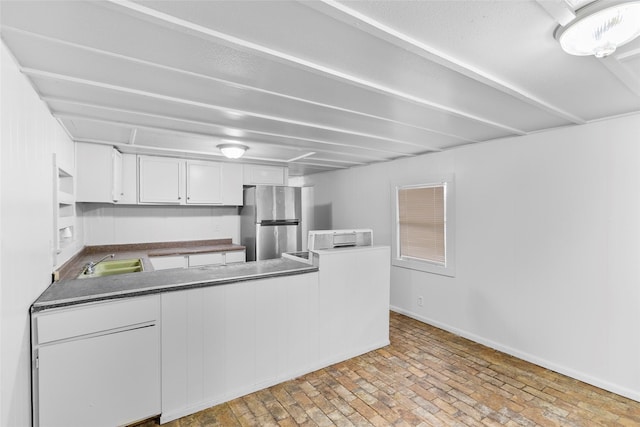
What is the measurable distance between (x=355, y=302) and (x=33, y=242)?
2530 mm

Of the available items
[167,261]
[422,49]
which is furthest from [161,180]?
[422,49]

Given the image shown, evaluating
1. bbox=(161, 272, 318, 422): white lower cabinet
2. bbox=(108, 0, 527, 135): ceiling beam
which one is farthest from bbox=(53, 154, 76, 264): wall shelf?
bbox=(108, 0, 527, 135): ceiling beam

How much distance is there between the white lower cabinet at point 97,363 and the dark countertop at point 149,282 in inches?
2.2

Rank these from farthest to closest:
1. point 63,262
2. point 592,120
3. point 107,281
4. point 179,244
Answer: point 179,244
point 63,262
point 592,120
point 107,281

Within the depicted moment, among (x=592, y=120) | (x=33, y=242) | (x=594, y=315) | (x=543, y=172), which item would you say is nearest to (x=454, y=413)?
(x=594, y=315)

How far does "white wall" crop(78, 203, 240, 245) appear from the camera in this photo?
397cm

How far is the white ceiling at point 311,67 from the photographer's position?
1143 mm

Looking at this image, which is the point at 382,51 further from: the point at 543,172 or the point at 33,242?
the point at 543,172

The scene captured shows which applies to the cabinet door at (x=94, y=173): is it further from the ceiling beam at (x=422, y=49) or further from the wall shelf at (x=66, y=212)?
the ceiling beam at (x=422, y=49)

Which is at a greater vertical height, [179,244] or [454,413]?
[179,244]

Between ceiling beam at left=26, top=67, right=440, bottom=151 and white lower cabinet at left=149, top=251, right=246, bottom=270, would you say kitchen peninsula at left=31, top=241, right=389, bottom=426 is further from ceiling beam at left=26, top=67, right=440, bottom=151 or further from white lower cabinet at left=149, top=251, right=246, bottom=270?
white lower cabinet at left=149, top=251, right=246, bottom=270

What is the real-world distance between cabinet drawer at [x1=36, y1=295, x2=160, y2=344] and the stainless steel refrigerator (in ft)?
8.24

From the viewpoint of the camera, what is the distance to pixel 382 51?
4.64 feet

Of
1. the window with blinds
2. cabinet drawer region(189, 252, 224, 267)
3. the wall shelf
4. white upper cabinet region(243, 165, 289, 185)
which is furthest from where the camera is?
white upper cabinet region(243, 165, 289, 185)
